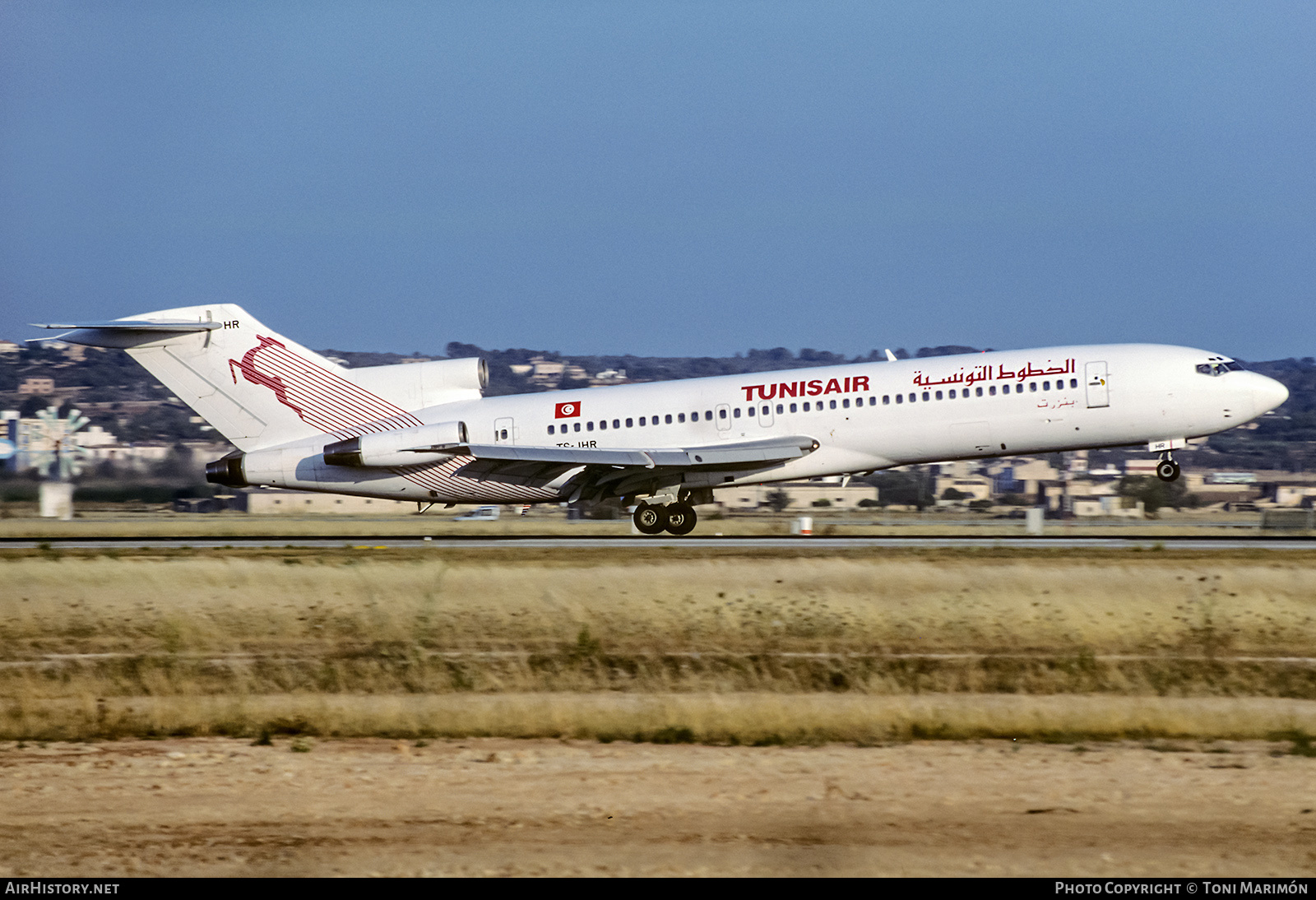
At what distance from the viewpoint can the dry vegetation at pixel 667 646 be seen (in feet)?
49.1

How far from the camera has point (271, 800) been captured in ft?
38.2

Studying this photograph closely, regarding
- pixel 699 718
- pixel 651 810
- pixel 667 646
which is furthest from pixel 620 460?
pixel 651 810

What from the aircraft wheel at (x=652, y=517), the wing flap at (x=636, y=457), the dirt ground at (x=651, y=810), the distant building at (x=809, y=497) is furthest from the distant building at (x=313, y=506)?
the dirt ground at (x=651, y=810)

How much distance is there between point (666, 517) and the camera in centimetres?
3388

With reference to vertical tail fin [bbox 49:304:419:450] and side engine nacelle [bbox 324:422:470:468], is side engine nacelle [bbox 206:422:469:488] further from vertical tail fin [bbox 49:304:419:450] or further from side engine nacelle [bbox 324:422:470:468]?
vertical tail fin [bbox 49:304:419:450]

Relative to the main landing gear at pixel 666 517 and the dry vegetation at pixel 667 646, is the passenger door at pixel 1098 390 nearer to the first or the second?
the dry vegetation at pixel 667 646

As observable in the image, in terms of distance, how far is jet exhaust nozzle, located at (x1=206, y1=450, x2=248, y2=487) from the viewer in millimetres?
34175

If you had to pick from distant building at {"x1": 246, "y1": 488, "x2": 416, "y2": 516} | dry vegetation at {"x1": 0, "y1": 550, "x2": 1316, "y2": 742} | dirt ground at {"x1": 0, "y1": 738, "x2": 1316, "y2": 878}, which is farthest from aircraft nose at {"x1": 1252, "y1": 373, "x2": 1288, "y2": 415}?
distant building at {"x1": 246, "y1": 488, "x2": 416, "y2": 516}

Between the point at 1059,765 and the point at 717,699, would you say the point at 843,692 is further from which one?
the point at 1059,765

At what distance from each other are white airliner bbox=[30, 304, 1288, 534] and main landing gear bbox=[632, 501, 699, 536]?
5 centimetres

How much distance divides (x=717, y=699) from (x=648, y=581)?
8869 mm
